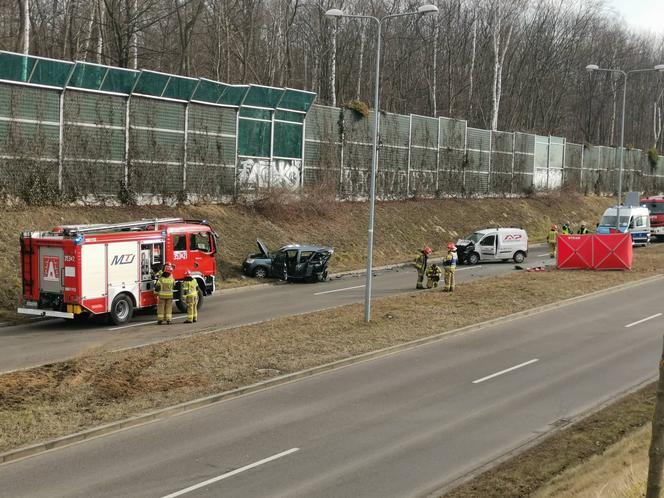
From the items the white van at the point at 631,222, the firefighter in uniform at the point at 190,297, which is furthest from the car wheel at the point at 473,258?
the firefighter in uniform at the point at 190,297

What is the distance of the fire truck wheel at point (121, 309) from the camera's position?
74.1ft

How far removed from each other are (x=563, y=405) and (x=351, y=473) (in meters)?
5.37

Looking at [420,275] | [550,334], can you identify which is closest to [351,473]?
[550,334]

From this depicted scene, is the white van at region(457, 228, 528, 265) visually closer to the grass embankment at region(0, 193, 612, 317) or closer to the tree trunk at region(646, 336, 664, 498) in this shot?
the grass embankment at region(0, 193, 612, 317)

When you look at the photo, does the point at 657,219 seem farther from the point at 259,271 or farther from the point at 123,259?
the point at 123,259

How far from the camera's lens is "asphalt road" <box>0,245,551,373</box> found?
19.0 metres

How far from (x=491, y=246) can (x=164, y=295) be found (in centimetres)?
2142

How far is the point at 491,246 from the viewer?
39719 mm

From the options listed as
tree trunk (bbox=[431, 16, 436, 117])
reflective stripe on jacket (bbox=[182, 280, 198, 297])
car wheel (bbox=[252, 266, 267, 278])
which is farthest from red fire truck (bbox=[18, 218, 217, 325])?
tree trunk (bbox=[431, 16, 436, 117])

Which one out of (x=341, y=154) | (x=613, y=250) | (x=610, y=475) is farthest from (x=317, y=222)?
(x=610, y=475)

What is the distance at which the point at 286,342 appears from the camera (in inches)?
763

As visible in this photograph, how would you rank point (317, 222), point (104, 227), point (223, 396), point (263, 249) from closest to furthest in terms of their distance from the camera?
point (223, 396)
point (104, 227)
point (263, 249)
point (317, 222)

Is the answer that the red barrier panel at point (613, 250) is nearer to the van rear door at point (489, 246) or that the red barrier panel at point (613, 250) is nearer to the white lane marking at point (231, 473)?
the van rear door at point (489, 246)

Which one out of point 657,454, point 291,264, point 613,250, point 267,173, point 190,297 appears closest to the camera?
point 657,454
